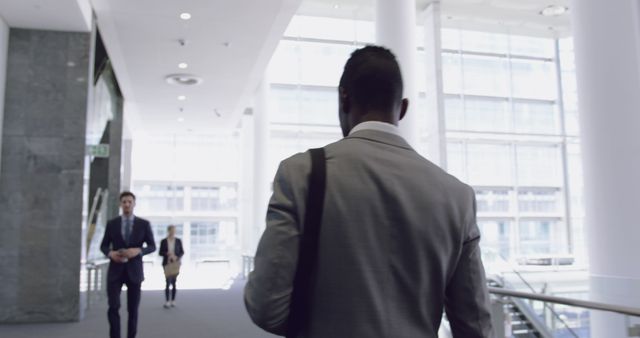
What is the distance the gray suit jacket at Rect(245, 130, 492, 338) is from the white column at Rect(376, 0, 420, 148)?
21.0 ft

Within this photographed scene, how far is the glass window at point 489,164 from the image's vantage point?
17.0 m

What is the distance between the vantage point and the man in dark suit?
18.7 feet

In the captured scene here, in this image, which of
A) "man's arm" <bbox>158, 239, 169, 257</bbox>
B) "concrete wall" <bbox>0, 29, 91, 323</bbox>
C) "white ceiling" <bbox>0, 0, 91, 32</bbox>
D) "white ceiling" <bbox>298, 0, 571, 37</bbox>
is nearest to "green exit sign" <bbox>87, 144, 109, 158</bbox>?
"concrete wall" <bbox>0, 29, 91, 323</bbox>

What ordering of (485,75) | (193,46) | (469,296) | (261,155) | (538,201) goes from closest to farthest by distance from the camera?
(469,296) → (193,46) → (261,155) → (485,75) → (538,201)

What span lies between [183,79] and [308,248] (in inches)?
536

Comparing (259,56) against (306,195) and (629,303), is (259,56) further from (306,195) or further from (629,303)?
(306,195)

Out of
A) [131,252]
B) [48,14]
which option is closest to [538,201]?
[48,14]

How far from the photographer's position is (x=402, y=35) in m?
7.67

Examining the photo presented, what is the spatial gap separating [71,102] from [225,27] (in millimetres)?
3164

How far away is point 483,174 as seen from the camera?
17188mm

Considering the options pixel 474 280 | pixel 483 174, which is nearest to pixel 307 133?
pixel 483 174

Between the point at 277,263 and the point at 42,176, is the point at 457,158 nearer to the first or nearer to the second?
the point at 42,176

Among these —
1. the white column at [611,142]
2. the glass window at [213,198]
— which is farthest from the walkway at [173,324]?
the glass window at [213,198]

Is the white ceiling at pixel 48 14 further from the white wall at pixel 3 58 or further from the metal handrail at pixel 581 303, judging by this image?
the metal handrail at pixel 581 303
